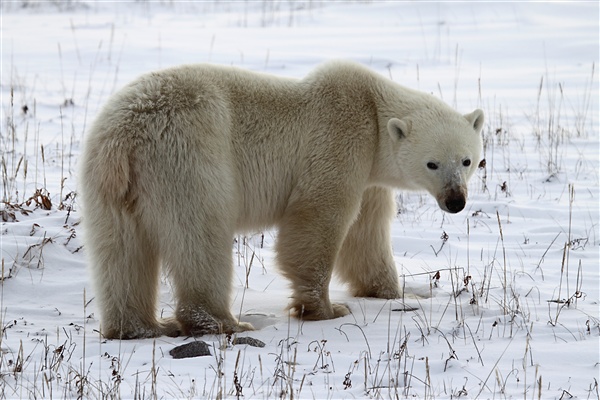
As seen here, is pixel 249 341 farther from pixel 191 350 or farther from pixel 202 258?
pixel 202 258

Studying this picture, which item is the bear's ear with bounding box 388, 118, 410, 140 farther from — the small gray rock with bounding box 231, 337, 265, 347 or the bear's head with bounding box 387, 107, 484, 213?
the small gray rock with bounding box 231, 337, 265, 347

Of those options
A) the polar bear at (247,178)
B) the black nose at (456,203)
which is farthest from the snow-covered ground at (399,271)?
the black nose at (456,203)

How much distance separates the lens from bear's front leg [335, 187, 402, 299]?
6.14 meters

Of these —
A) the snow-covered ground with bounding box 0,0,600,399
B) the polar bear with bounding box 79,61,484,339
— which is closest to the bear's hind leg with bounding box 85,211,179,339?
the polar bear with bounding box 79,61,484,339

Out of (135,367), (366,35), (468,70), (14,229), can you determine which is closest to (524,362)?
(135,367)

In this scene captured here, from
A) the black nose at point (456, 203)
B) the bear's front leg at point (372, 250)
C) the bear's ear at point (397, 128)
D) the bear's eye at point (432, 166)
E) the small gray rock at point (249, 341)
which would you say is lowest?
the small gray rock at point (249, 341)

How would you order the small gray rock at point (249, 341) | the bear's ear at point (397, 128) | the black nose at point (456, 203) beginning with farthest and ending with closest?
the bear's ear at point (397, 128) → the black nose at point (456, 203) → the small gray rock at point (249, 341)

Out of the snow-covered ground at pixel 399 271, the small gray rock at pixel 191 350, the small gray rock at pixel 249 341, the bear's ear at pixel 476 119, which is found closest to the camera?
the snow-covered ground at pixel 399 271

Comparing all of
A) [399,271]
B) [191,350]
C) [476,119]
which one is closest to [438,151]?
[476,119]

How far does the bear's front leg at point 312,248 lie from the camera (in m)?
5.38

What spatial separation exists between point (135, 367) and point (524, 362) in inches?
75.2

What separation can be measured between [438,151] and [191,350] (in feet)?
7.02

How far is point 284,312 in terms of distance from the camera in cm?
561

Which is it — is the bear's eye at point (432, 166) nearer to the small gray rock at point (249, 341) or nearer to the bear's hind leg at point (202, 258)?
the bear's hind leg at point (202, 258)
